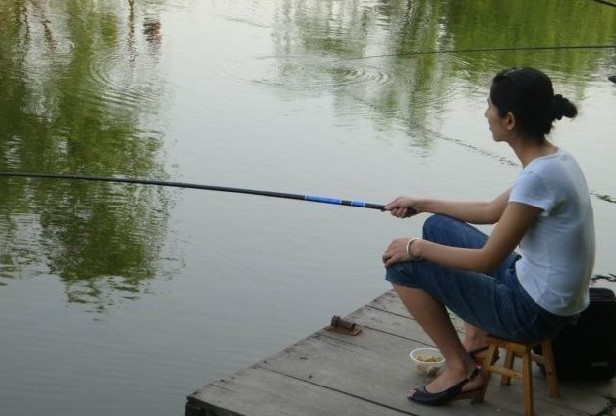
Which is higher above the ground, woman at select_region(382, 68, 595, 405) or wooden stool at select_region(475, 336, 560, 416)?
woman at select_region(382, 68, 595, 405)

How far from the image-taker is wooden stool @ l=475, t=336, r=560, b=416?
2635 millimetres

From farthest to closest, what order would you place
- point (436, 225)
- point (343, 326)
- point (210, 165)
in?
point (210, 165) < point (343, 326) < point (436, 225)

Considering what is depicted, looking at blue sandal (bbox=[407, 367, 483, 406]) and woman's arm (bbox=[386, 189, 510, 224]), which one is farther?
woman's arm (bbox=[386, 189, 510, 224])

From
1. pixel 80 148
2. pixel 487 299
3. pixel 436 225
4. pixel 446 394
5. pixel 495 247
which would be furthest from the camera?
pixel 80 148

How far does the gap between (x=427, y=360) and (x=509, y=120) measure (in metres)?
0.71

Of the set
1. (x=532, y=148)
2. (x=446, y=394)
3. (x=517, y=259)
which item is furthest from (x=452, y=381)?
(x=532, y=148)

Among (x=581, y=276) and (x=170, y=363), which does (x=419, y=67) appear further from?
(x=581, y=276)

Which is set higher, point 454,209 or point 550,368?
point 454,209

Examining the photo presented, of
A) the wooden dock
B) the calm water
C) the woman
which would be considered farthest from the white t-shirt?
the calm water

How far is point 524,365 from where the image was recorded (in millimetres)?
2637

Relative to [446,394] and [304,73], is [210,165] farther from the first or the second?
[446,394]

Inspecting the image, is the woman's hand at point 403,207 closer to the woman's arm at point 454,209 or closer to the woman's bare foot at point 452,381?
the woman's arm at point 454,209

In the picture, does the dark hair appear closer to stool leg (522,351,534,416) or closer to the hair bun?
the hair bun

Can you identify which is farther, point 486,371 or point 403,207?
point 403,207
